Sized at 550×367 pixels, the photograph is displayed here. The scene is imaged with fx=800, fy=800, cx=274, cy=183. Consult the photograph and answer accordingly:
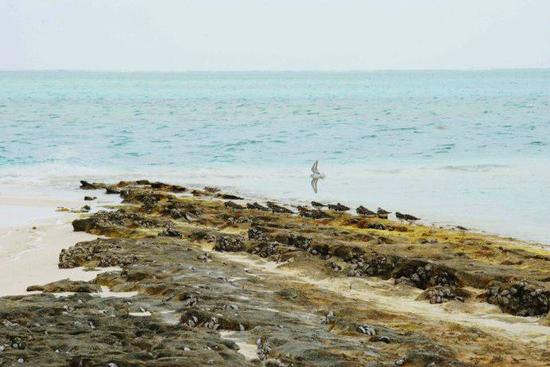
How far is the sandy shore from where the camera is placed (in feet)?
39.9

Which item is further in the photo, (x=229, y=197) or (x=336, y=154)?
(x=336, y=154)

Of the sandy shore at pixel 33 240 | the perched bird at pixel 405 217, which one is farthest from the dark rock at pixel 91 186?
the perched bird at pixel 405 217

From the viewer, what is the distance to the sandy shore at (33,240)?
12156 millimetres

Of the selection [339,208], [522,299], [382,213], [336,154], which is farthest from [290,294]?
[336,154]

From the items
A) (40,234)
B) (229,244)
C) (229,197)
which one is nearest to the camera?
(229,244)

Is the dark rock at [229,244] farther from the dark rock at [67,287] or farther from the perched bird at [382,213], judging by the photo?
the perched bird at [382,213]

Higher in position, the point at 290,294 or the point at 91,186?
the point at 290,294

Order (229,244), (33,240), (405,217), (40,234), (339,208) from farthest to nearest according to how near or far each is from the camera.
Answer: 1. (339,208)
2. (405,217)
3. (40,234)
4. (33,240)
5. (229,244)

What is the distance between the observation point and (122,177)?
106 ft

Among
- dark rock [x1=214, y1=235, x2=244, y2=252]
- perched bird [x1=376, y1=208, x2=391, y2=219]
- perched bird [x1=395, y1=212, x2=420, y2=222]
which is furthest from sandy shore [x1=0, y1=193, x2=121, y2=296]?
perched bird [x1=395, y1=212, x2=420, y2=222]

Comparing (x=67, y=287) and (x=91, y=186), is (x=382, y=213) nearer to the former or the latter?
(x=91, y=186)

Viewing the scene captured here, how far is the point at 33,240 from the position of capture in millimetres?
15961

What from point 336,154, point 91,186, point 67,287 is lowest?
point 336,154

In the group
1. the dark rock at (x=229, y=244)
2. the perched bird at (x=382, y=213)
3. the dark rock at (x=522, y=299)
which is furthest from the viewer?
the perched bird at (x=382, y=213)
